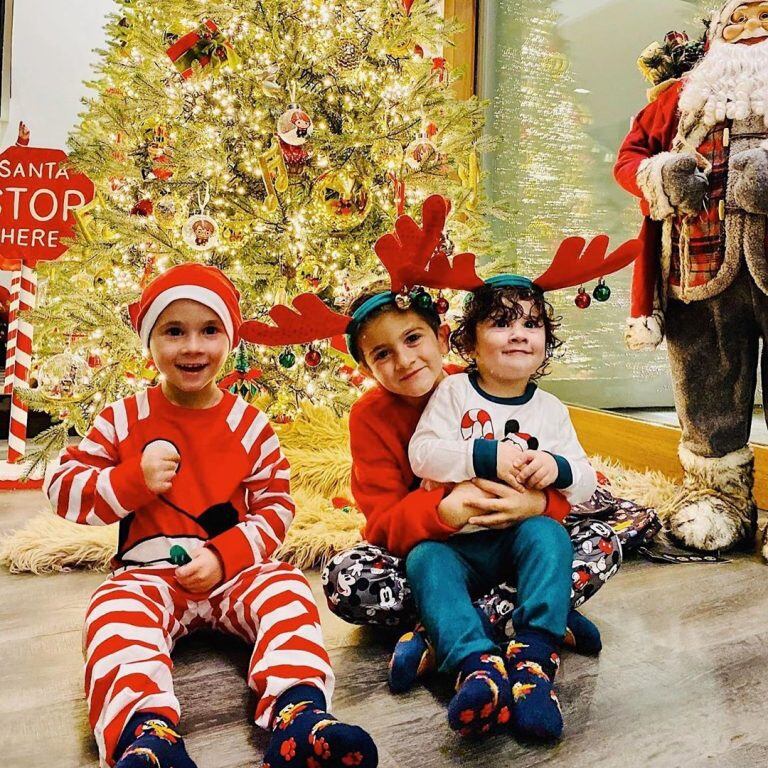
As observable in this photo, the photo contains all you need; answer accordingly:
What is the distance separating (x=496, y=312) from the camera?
3.75ft

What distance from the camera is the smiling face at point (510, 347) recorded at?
1128 millimetres

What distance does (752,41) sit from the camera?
1512mm

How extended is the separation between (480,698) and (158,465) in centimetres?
53

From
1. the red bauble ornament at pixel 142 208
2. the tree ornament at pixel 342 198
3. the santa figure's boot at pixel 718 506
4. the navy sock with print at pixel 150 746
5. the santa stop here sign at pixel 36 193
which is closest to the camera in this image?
the navy sock with print at pixel 150 746

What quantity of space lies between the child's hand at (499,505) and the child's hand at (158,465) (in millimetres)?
436

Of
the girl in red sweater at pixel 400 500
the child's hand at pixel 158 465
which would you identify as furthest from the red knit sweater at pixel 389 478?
the child's hand at pixel 158 465

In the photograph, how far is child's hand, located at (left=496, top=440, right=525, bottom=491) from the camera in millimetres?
1068

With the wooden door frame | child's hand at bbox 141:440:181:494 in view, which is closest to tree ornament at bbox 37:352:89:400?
child's hand at bbox 141:440:181:494

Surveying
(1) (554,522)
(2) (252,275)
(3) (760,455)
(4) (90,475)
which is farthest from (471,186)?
(4) (90,475)

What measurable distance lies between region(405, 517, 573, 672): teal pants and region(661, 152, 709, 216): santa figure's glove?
0.80m

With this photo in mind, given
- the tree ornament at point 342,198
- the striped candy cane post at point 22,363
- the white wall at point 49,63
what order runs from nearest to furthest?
1. the tree ornament at point 342,198
2. the striped candy cane post at point 22,363
3. the white wall at point 49,63

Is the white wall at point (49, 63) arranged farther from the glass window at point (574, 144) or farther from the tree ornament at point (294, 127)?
the tree ornament at point (294, 127)

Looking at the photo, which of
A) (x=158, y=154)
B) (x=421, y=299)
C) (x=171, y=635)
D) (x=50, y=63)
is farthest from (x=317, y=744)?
(x=50, y=63)

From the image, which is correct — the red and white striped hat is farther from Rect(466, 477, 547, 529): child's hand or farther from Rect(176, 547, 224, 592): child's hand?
Rect(466, 477, 547, 529): child's hand
